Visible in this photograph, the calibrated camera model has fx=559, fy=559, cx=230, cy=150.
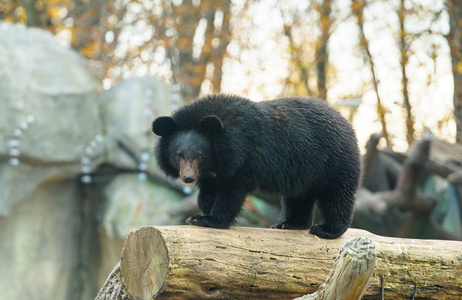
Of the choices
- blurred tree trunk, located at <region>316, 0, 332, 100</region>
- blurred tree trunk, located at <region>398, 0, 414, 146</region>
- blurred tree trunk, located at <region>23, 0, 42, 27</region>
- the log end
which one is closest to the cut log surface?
the log end

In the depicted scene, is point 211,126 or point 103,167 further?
point 103,167

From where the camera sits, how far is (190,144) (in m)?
4.04

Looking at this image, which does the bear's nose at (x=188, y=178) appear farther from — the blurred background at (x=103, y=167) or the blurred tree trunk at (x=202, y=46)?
the blurred tree trunk at (x=202, y=46)

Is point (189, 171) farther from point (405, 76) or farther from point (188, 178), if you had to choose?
point (405, 76)

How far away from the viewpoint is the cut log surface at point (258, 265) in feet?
10.7

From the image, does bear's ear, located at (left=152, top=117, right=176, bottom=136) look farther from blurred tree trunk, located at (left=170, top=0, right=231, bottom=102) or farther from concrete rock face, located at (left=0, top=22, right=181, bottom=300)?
blurred tree trunk, located at (left=170, top=0, right=231, bottom=102)

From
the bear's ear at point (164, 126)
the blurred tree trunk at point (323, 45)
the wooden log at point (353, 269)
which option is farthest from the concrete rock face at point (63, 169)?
the wooden log at point (353, 269)

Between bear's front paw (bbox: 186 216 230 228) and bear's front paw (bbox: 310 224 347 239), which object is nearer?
bear's front paw (bbox: 186 216 230 228)

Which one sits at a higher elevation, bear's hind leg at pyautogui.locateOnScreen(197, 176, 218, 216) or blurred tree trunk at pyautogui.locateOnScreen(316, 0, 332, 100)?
blurred tree trunk at pyautogui.locateOnScreen(316, 0, 332, 100)

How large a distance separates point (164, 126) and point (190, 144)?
265 millimetres

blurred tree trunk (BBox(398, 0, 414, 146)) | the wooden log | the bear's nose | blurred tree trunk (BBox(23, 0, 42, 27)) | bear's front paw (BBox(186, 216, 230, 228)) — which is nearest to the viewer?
the wooden log

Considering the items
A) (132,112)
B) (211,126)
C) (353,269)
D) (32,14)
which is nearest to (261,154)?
(211,126)

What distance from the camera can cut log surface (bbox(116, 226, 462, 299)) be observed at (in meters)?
3.26

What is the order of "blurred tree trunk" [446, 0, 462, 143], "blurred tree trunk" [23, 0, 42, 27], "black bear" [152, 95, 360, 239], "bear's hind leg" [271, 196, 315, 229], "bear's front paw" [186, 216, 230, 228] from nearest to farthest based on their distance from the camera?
"bear's front paw" [186, 216, 230, 228]
"black bear" [152, 95, 360, 239]
"bear's hind leg" [271, 196, 315, 229]
"blurred tree trunk" [446, 0, 462, 143]
"blurred tree trunk" [23, 0, 42, 27]
